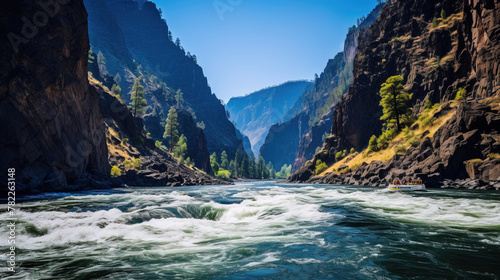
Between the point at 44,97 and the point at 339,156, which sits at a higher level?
the point at 44,97

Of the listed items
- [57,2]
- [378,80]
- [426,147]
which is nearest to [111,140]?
[57,2]

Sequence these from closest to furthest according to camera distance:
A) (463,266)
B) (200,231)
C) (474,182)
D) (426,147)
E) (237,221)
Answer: (463,266) → (200,231) → (237,221) → (474,182) → (426,147)

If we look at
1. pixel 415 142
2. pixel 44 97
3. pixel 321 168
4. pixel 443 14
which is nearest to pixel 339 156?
pixel 321 168

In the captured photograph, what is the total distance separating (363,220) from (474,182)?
28.7 metres

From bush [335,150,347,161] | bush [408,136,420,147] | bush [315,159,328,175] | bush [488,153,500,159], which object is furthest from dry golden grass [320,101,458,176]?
bush [488,153,500,159]

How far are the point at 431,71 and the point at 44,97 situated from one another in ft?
301

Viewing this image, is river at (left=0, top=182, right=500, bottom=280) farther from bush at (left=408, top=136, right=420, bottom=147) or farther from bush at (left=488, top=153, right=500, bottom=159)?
bush at (left=408, top=136, right=420, bottom=147)

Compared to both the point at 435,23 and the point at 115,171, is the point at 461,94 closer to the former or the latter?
the point at 435,23

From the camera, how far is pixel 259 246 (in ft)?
33.9

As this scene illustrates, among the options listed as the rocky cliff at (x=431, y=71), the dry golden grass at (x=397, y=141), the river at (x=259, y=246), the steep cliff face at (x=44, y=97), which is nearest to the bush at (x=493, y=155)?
the rocky cliff at (x=431, y=71)

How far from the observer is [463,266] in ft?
24.2

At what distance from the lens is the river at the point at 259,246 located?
24.3 feet

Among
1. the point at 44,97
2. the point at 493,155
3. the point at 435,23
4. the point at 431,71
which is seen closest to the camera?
the point at 493,155

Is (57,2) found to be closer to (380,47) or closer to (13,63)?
(13,63)
